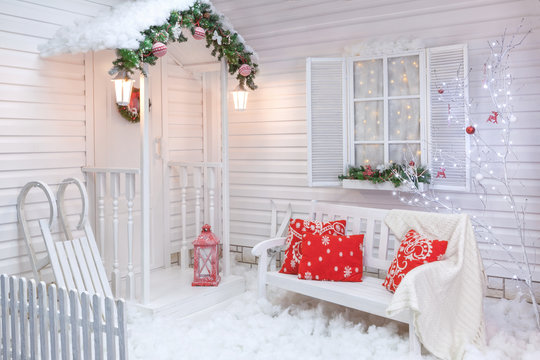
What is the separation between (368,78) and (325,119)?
0.54 meters

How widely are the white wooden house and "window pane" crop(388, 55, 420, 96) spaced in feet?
0.53

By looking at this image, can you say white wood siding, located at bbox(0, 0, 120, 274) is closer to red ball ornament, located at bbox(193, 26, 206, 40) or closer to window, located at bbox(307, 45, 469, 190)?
red ball ornament, located at bbox(193, 26, 206, 40)

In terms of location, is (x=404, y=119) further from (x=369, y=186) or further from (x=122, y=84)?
(x=122, y=84)

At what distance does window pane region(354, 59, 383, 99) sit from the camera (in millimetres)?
4742

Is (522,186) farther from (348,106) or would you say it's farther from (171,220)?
(171,220)

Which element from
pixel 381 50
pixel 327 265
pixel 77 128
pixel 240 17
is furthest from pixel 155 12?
pixel 327 265

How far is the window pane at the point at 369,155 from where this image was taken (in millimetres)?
4781

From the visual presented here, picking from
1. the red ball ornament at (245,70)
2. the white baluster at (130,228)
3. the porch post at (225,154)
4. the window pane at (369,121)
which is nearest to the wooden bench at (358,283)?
the porch post at (225,154)

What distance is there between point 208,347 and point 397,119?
2.53m

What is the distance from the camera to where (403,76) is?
182 inches

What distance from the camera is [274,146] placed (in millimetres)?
5562

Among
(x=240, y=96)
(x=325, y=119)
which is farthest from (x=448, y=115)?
(x=240, y=96)

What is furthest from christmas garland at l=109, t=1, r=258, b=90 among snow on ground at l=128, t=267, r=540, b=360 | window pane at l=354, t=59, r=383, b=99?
snow on ground at l=128, t=267, r=540, b=360

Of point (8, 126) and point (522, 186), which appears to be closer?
point (8, 126)
